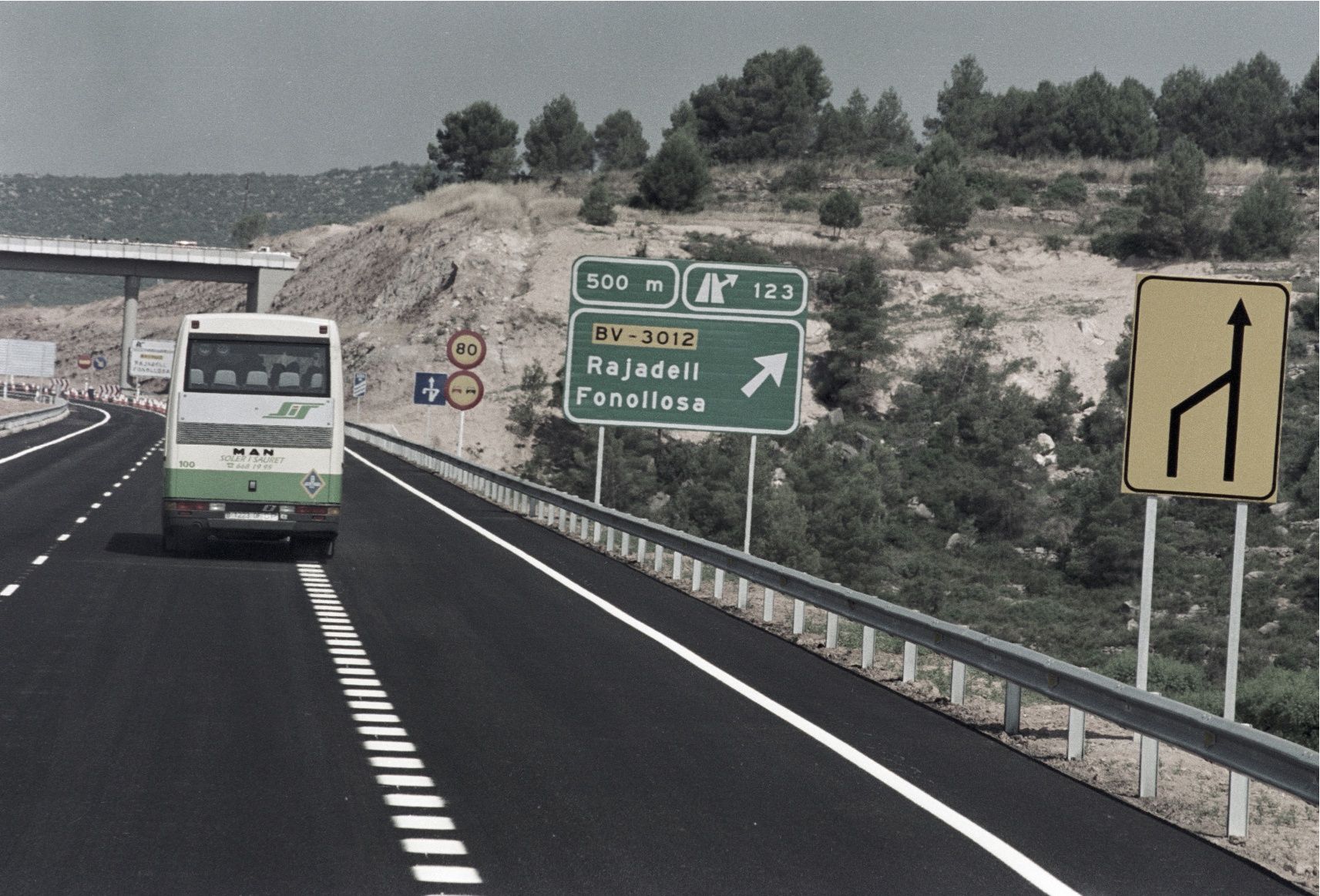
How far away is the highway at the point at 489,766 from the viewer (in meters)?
7.55

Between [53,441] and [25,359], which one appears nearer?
[53,441]

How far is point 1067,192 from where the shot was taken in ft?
377

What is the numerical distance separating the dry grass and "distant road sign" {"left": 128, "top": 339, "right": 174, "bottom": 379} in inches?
710

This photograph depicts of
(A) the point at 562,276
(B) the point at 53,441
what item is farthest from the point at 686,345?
(A) the point at 562,276

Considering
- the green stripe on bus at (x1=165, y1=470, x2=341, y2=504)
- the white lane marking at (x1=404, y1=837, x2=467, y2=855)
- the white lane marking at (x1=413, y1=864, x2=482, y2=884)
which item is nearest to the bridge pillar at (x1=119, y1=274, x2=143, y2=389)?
the green stripe on bus at (x1=165, y1=470, x2=341, y2=504)

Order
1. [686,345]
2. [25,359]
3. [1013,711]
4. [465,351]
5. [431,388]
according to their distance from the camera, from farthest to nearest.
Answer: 1. [25,359]
2. [431,388]
3. [465,351]
4. [686,345]
5. [1013,711]

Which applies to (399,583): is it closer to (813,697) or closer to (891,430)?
(813,697)

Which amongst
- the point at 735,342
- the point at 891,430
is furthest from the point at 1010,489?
the point at 735,342

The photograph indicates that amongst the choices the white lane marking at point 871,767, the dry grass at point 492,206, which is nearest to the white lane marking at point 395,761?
the white lane marking at point 871,767

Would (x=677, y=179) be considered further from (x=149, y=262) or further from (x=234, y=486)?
(x=234, y=486)

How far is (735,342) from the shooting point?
27.2 meters

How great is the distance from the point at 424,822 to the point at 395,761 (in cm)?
161

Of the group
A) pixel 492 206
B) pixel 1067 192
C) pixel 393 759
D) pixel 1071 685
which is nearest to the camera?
pixel 393 759

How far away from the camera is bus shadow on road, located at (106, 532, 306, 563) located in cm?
2347
